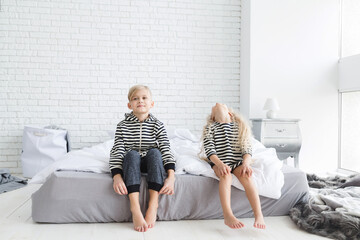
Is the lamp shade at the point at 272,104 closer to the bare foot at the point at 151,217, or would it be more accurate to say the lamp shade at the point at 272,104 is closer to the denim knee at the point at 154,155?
the denim knee at the point at 154,155

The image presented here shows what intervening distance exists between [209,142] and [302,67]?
2.35 meters

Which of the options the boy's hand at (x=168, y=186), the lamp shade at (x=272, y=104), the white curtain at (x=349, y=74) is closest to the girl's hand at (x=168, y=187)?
the boy's hand at (x=168, y=186)

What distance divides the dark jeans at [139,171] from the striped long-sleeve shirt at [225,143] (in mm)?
352

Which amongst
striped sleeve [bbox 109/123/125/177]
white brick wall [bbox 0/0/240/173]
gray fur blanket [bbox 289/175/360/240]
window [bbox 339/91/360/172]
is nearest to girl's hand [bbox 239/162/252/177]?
gray fur blanket [bbox 289/175/360/240]

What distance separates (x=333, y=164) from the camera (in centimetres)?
397

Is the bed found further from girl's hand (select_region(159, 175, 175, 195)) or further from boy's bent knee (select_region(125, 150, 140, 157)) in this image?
boy's bent knee (select_region(125, 150, 140, 157))

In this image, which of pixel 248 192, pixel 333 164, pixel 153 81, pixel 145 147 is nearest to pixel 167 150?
pixel 145 147

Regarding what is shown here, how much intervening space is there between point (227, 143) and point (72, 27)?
8.67ft

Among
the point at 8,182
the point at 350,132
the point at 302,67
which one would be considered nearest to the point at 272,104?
the point at 302,67

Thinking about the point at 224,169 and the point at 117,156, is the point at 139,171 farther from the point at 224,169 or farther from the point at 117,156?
the point at 224,169

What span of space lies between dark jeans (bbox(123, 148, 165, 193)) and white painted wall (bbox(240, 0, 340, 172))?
218 cm

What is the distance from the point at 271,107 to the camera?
356 cm

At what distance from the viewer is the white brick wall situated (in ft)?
12.5

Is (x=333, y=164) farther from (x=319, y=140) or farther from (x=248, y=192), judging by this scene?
(x=248, y=192)
